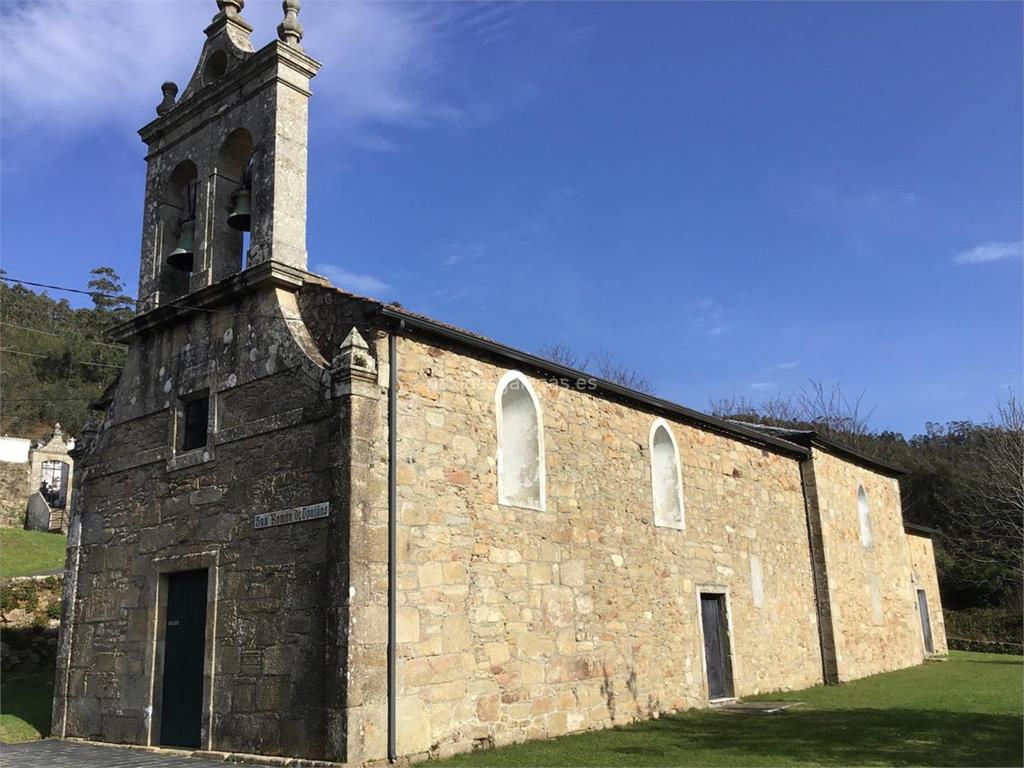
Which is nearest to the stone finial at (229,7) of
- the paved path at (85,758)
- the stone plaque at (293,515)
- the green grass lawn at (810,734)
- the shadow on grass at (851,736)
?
the stone plaque at (293,515)

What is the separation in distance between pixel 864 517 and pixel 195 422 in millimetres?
16021

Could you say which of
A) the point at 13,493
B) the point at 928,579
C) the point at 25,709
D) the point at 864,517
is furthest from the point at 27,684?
the point at 928,579

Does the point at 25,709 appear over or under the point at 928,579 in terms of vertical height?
under

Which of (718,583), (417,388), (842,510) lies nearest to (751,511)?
(718,583)

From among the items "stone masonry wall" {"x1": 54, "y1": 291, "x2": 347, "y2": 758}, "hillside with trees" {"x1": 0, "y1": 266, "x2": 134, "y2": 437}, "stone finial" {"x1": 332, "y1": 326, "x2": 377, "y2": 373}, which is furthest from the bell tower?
"hillside with trees" {"x1": 0, "y1": 266, "x2": 134, "y2": 437}

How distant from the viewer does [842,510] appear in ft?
62.0

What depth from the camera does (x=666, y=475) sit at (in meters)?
13.9

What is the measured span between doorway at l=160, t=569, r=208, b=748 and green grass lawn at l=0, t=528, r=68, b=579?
12.2 metres

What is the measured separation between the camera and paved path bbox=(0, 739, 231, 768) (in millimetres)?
8508

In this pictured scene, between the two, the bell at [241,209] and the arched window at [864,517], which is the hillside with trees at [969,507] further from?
the bell at [241,209]

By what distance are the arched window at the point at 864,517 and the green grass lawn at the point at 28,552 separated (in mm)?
19232

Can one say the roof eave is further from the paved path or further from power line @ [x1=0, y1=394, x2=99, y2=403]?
power line @ [x1=0, y1=394, x2=99, y2=403]

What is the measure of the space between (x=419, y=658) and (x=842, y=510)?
13.1 meters

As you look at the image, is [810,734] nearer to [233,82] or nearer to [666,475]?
[666,475]
